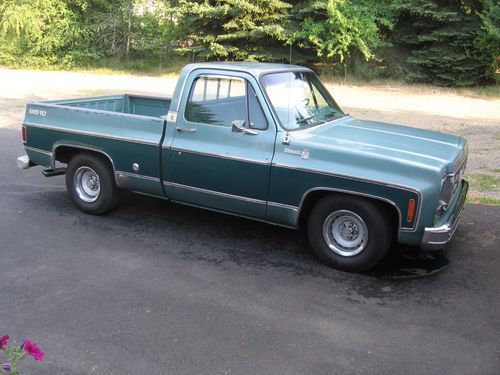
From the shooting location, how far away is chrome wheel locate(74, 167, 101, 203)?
6.40 m

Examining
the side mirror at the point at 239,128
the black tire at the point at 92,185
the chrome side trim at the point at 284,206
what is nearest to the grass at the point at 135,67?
the black tire at the point at 92,185

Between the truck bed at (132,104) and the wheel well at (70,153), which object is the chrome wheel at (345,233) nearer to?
the wheel well at (70,153)

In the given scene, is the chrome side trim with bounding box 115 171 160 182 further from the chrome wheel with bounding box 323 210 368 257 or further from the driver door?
the chrome wheel with bounding box 323 210 368 257

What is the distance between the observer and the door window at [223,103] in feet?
17.2

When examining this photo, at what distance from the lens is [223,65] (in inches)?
221

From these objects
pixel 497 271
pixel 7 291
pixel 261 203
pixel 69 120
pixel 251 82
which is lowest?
pixel 7 291

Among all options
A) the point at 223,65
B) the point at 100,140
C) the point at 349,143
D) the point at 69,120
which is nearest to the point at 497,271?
the point at 349,143

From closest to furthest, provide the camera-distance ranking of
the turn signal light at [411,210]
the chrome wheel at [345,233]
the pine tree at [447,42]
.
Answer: the turn signal light at [411,210] → the chrome wheel at [345,233] → the pine tree at [447,42]

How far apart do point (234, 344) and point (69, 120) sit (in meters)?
3.78

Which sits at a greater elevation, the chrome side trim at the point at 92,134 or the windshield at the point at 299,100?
the windshield at the point at 299,100

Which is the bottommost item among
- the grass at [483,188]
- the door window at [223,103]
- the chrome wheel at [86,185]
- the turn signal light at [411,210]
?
the chrome wheel at [86,185]

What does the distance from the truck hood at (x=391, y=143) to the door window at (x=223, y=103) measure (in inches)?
22.3

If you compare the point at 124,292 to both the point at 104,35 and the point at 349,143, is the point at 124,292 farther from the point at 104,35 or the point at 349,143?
the point at 104,35

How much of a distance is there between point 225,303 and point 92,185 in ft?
9.58
